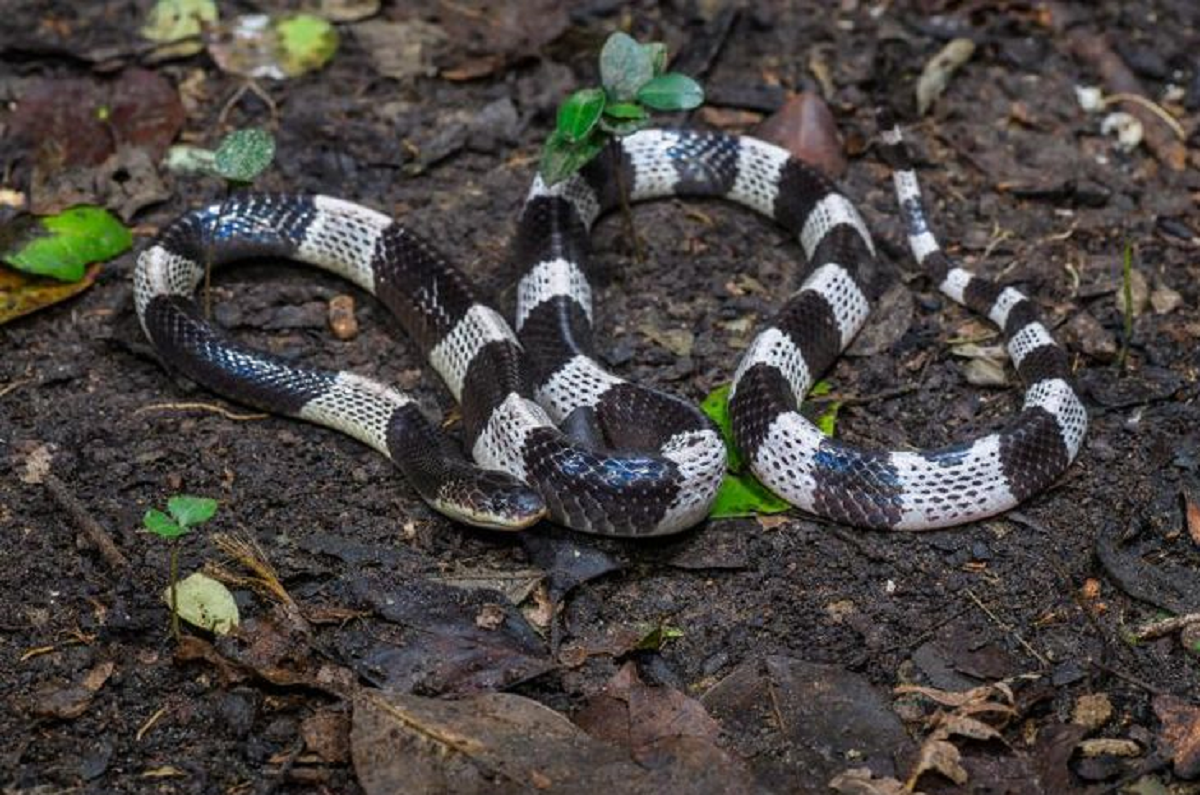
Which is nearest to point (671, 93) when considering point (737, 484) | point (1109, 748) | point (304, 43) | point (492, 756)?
point (737, 484)

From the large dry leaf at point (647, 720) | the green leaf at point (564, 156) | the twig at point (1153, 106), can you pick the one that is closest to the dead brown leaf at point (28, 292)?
the green leaf at point (564, 156)

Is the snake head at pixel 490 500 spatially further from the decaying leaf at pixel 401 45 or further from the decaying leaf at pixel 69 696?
the decaying leaf at pixel 401 45

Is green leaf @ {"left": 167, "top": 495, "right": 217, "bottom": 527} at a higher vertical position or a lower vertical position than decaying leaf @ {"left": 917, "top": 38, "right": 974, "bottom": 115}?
lower

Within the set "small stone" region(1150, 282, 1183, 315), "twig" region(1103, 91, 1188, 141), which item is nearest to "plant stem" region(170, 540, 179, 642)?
"small stone" region(1150, 282, 1183, 315)

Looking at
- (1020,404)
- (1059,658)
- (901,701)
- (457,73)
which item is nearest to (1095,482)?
(1020,404)

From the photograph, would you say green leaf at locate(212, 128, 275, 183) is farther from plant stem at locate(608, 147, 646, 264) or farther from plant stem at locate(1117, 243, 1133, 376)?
plant stem at locate(1117, 243, 1133, 376)

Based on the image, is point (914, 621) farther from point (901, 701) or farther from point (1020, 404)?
point (1020, 404)
